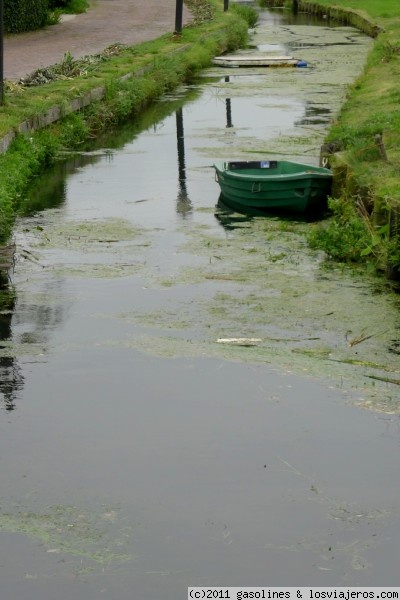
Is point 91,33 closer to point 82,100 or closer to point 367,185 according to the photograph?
point 82,100

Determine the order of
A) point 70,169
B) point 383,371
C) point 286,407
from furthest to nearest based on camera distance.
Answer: point 70,169, point 383,371, point 286,407

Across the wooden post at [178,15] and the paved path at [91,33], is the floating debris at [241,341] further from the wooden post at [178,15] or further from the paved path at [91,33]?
the wooden post at [178,15]

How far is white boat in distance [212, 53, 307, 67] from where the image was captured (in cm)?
3238

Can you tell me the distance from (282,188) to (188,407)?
6.77 m

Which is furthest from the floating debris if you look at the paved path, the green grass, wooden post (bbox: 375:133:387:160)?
the paved path

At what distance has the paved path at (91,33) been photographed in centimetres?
2662

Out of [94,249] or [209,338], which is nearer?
[209,338]

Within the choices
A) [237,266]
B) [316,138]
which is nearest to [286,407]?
[237,266]

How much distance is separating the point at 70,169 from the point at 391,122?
5235mm

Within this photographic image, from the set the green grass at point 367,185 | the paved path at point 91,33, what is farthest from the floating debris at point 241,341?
the paved path at point 91,33

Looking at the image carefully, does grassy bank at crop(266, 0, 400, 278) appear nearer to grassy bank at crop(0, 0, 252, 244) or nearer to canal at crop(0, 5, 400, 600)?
canal at crop(0, 5, 400, 600)

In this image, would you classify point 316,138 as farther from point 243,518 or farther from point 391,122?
point 243,518

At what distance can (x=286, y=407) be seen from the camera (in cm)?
929

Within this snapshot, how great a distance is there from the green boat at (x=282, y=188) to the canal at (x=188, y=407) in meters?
0.27
